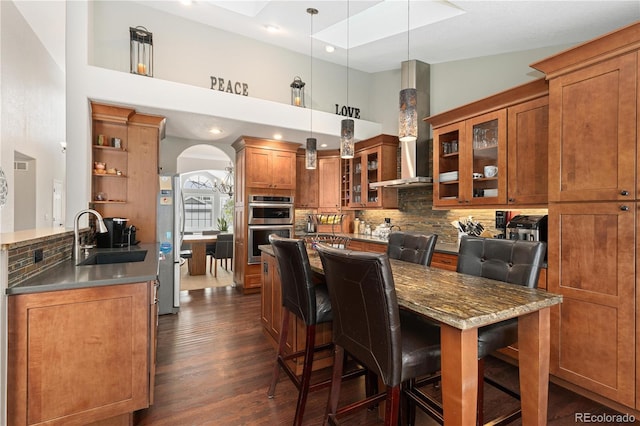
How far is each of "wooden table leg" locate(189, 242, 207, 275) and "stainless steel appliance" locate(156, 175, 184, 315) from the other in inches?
84.3

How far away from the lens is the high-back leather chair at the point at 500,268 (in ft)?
4.90

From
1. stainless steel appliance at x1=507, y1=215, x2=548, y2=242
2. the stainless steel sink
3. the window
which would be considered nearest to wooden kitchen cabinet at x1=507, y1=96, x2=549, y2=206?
stainless steel appliance at x1=507, y1=215, x2=548, y2=242

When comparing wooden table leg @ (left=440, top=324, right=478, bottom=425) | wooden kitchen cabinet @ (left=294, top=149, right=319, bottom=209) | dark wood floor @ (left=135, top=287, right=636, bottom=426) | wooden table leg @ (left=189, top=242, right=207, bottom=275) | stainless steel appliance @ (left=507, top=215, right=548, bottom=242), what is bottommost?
dark wood floor @ (left=135, top=287, right=636, bottom=426)

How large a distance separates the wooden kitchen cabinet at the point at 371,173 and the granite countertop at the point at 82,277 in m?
3.51

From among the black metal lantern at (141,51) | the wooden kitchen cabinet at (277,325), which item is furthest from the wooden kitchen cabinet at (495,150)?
the black metal lantern at (141,51)

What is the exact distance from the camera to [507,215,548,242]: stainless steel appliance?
8.26 ft

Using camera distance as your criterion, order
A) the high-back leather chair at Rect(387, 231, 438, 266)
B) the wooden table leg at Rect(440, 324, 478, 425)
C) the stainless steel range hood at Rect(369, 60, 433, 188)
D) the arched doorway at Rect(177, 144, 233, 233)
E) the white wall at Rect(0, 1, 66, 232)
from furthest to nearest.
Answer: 1. the arched doorway at Rect(177, 144, 233, 233)
2. the stainless steel range hood at Rect(369, 60, 433, 188)
3. the white wall at Rect(0, 1, 66, 232)
4. the high-back leather chair at Rect(387, 231, 438, 266)
5. the wooden table leg at Rect(440, 324, 478, 425)

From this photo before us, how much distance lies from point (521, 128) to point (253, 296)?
4.01 metres

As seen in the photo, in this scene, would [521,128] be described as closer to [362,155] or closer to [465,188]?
[465,188]

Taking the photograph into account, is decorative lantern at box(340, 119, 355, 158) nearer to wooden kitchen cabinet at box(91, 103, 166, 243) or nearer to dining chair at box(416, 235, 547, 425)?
dining chair at box(416, 235, 547, 425)

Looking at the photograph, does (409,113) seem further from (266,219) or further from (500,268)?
(266,219)

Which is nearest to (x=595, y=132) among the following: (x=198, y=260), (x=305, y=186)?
(x=305, y=186)

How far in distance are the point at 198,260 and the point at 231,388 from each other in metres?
4.33

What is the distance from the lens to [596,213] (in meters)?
2.07
